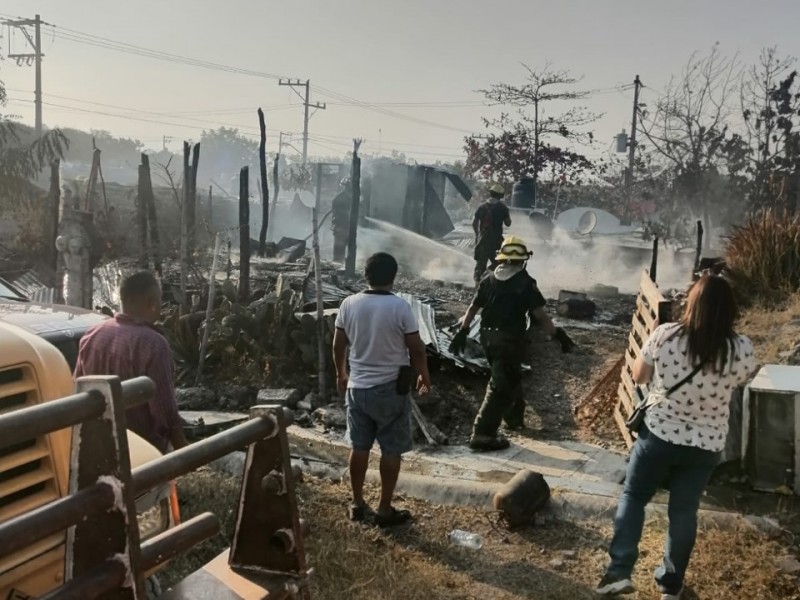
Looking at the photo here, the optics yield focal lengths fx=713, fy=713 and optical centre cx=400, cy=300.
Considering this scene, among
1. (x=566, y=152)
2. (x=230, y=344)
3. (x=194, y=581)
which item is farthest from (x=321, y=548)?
(x=566, y=152)

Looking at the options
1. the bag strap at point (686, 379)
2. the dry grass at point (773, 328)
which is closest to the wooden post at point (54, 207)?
the dry grass at point (773, 328)

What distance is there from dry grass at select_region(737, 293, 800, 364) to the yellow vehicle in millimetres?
5620

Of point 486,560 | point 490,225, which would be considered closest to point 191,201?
point 490,225

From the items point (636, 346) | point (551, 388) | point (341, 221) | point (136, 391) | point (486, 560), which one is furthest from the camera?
point (341, 221)

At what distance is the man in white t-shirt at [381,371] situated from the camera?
14.3 ft

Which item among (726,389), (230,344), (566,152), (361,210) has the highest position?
(566,152)

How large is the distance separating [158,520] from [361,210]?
2144 centimetres

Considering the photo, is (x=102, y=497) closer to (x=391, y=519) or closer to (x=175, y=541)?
(x=175, y=541)

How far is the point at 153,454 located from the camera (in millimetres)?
2732

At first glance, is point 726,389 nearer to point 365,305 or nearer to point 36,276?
point 365,305

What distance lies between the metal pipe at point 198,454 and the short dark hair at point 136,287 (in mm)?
1754

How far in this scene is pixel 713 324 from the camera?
10.9ft

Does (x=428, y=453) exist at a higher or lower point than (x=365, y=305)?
lower

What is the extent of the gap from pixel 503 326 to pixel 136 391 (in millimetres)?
4729
